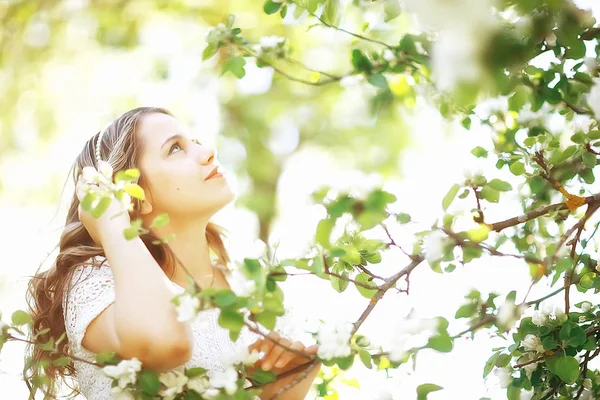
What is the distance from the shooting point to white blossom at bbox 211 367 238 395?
96 cm

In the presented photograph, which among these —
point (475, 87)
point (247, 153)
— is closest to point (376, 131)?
point (247, 153)

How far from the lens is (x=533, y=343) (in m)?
1.25

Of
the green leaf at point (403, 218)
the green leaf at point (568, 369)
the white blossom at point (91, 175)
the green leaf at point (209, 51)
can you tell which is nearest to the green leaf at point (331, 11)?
the green leaf at point (209, 51)

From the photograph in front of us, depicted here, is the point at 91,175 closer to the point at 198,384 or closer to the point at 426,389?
the point at 198,384

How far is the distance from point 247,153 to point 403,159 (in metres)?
1.47

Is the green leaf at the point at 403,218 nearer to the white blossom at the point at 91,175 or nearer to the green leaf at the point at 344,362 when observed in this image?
the green leaf at the point at 344,362

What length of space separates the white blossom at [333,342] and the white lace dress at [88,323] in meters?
0.42

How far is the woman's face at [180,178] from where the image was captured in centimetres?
160

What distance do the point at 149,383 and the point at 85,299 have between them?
458mm

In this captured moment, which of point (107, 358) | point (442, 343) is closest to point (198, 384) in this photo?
point (107, 358)

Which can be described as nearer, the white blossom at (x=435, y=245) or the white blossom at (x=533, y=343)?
the white blossom at (x=435, y=245)

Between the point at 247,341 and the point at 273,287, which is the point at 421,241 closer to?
the point at 273,287

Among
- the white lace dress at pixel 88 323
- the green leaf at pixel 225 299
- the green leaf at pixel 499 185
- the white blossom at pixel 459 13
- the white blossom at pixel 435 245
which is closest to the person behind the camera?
the white blossom at pixel 459 13

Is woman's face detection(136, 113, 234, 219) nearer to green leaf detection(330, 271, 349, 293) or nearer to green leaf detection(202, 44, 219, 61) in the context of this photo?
green leaf detection(202, 44, 219, 61)
